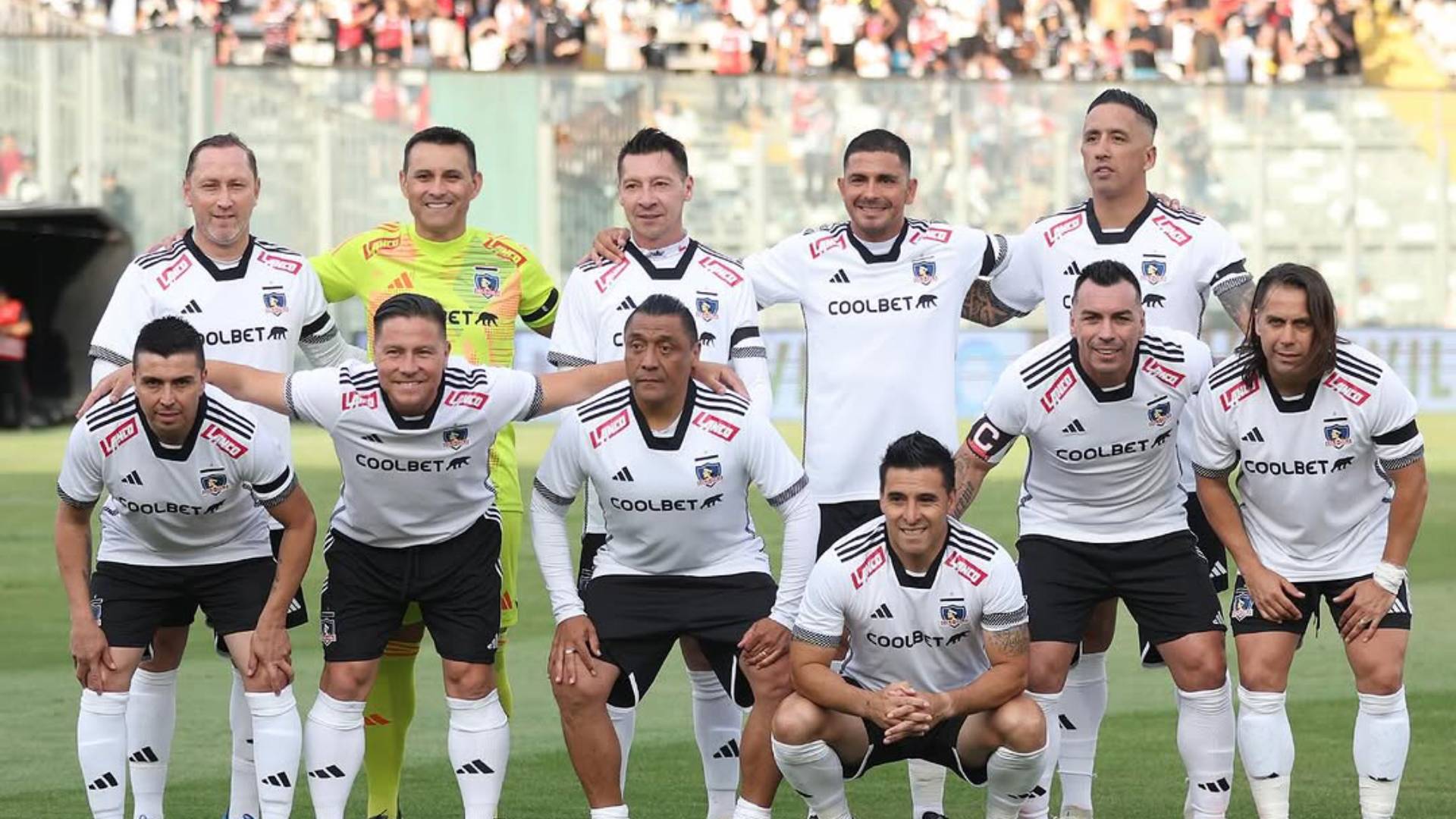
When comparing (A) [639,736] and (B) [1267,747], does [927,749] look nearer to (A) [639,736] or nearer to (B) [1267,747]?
(B) [1267,747]

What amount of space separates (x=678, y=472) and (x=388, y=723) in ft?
4.83

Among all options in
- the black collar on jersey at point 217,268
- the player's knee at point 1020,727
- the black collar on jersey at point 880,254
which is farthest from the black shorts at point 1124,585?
the black collar on jersey at point 217,268

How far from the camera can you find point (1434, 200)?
3067 cm

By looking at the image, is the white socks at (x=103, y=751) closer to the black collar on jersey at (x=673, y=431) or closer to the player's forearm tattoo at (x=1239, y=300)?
the black collar on jersey at (x=673, y=431)

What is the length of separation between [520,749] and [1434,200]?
24.4m

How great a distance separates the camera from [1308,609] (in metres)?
7.16

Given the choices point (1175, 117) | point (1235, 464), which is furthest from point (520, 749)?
point (1175, 117)

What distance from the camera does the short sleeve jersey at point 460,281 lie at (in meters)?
7.88

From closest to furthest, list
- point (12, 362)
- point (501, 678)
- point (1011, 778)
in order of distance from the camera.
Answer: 1. point (1011, 778)
2. point (501, 678)
3. point (12, 362)

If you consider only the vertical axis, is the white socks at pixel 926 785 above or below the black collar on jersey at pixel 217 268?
below

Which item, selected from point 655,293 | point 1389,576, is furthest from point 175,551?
point 1389,576

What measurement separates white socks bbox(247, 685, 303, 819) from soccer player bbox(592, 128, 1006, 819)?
204cm

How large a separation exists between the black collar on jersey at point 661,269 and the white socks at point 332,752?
190cm

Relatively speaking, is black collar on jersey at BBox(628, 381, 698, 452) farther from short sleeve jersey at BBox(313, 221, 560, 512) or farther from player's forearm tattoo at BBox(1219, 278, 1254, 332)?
player's forearm tattoo at BBox(1219, 278, 1254, 332)
